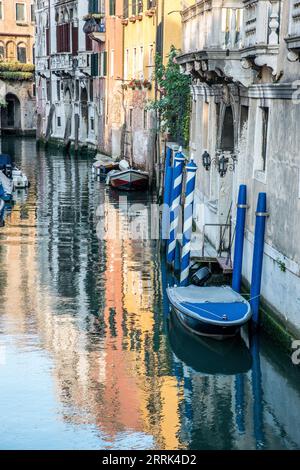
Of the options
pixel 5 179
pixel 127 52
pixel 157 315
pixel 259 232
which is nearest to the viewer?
pixel 259 232

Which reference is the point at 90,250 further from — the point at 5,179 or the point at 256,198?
the point at 5,179

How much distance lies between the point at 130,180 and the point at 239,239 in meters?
17.5

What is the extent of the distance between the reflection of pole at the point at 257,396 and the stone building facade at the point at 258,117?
67 cm

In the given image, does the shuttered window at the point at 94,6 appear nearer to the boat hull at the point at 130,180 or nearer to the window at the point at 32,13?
the boat hull at the point at 130,180

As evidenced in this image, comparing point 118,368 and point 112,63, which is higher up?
point 112,63

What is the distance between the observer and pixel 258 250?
12.7m

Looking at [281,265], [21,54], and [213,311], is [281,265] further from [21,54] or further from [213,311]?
[21,54]

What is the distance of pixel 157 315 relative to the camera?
15109 mm

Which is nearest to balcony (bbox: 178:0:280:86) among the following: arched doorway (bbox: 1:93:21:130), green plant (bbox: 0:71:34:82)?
green plant (bbox: 0:71:34:82)

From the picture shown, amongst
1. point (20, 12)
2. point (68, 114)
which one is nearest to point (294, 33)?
point (68, 114)

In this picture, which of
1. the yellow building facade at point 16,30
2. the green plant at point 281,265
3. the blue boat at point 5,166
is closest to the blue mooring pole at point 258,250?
the green plant at point 281,265

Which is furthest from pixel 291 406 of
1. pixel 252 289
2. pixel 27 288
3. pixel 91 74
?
pixel 91 74

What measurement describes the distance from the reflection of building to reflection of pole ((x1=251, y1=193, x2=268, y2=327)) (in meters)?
46.5

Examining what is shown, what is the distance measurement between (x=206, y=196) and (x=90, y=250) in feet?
10.0
